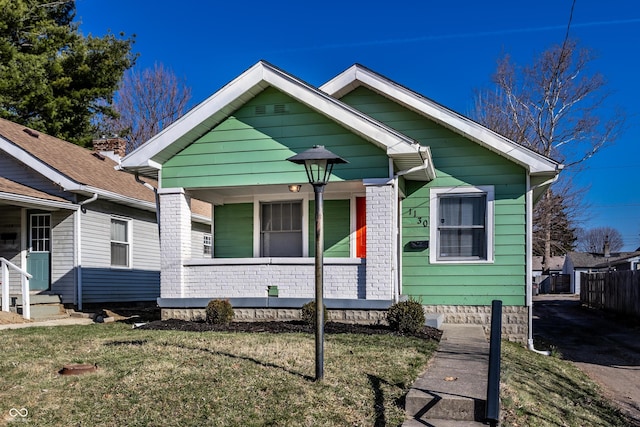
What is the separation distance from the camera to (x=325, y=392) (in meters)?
5.69


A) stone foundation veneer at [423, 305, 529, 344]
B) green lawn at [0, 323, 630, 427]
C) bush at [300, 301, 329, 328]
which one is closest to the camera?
green lawn at [0, 323, 630, 427]

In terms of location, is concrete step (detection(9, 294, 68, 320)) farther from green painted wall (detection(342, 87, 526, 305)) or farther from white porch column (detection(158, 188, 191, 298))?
green painted wall (detection(342, 87, 526, 305))

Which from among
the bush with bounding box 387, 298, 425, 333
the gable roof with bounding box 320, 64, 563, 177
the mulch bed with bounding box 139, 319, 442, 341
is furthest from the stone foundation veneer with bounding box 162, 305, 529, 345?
the gable roof with bounding box 320, 64, 563, 177

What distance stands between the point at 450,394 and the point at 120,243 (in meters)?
12.6

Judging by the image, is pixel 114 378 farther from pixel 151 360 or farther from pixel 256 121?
pixel 256 121

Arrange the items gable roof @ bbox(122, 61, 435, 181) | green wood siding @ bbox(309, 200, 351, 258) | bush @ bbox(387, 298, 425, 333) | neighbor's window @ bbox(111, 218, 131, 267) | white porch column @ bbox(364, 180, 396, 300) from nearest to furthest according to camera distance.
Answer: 1. bush @ bbox(387, 298, 425, 333)
2. gable roof @ bbox(122, 61, 435, 181)
3. white porch column @ bbox(364, 180, 396, 300)
4. green wood siding @ bbox(309, 200, 351, 258)
5. neighbor's window @ bbox(111, 218, 131, 267)

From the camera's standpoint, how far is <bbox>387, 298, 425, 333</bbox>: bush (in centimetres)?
893

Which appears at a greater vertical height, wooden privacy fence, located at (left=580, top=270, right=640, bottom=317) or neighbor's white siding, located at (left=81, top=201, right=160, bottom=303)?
neighbor's white siding, located at (left=81, top=201, right=160, bottom=303)

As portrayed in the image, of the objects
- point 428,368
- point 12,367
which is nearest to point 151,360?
point 12,367

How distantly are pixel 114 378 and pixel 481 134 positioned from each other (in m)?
7.63

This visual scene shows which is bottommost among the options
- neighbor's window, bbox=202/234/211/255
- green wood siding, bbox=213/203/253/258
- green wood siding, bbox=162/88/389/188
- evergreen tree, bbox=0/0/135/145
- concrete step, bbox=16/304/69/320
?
concrete step, bbox=16/304/69/320

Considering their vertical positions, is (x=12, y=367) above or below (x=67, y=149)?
below

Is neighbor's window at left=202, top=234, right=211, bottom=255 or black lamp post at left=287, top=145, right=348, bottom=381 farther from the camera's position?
neighbor's window at left=202, top=234, right=211, bottom=255

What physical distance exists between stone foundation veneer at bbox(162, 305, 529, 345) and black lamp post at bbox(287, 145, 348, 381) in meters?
3.84
